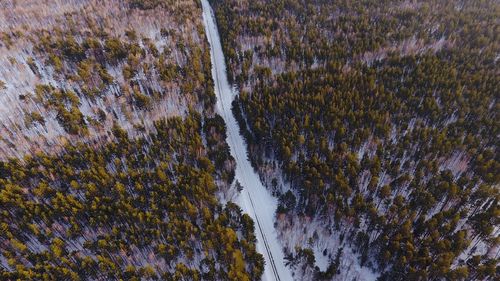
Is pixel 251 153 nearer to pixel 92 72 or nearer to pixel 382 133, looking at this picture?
pixel 382 133

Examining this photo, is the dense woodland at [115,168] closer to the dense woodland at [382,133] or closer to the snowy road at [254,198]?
the snowy road at [254,198]

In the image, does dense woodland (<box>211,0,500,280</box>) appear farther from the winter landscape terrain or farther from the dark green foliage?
the dark green foliage

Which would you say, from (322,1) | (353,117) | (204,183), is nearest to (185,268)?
(204,183)

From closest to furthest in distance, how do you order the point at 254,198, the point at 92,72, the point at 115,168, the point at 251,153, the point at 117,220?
the point at 117,220 → the point at 254,198 → the point at 115,168 → the point at 251,153 → the point at 92,72

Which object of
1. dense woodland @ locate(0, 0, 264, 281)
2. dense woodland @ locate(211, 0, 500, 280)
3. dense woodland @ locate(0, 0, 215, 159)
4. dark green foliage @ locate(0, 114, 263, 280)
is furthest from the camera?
dense woodland @ locate(0, 0, 215, 159)

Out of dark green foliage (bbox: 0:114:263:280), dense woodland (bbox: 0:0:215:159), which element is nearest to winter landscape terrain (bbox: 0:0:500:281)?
dark green foliage (bbox: 0:114:263:280)

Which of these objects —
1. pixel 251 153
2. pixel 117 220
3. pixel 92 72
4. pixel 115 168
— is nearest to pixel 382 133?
pixel 251 153
